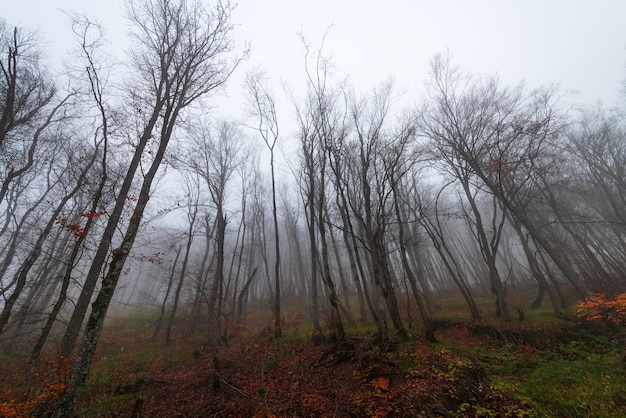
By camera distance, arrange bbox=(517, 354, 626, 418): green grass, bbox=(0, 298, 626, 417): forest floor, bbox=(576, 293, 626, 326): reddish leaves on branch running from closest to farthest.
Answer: bbox=(517, 354, 626, 418): green grass, bbox=(0, 298, 626, 417): forest floor, bbox=(576, 293, 626, 326): reddish leaves on branch

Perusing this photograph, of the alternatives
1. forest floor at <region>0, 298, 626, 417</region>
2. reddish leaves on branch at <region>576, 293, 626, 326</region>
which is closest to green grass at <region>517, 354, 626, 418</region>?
forest floor at <region>0, 298, 626, 417</region>

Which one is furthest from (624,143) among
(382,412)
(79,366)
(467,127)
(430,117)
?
(79,366)

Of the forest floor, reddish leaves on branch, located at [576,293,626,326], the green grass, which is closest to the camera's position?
the green grass

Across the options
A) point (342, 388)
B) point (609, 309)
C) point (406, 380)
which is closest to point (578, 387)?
point (406, 380)

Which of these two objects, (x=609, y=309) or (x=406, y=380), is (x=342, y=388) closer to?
(x=406, y=380)

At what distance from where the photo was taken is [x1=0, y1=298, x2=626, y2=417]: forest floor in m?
4.70

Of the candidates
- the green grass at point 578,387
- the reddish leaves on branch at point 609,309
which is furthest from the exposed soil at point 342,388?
the reddish leaves on branch at point 609,309

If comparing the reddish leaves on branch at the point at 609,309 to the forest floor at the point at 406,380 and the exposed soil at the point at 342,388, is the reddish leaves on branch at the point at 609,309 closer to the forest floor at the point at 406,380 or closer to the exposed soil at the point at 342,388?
the forest floor at the point at 406,380

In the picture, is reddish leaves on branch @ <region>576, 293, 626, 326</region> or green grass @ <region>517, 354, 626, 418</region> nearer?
green grass @ <region>517, 354, 626, 418</region>

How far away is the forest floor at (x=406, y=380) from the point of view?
4695 millimetres

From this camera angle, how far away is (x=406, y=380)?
5527 mm

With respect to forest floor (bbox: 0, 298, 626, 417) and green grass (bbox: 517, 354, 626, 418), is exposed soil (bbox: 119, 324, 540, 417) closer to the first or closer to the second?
forest floor (bbox: 0, 298, 626, 417)

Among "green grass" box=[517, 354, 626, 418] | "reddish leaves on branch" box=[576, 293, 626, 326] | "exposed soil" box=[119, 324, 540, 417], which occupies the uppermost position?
"reddish leaves on branch" box=[576, 293, 626, 326]

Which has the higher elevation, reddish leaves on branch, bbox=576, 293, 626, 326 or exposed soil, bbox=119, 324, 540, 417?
reddish leaves on branch, bbox=576, 293, 626, 326
